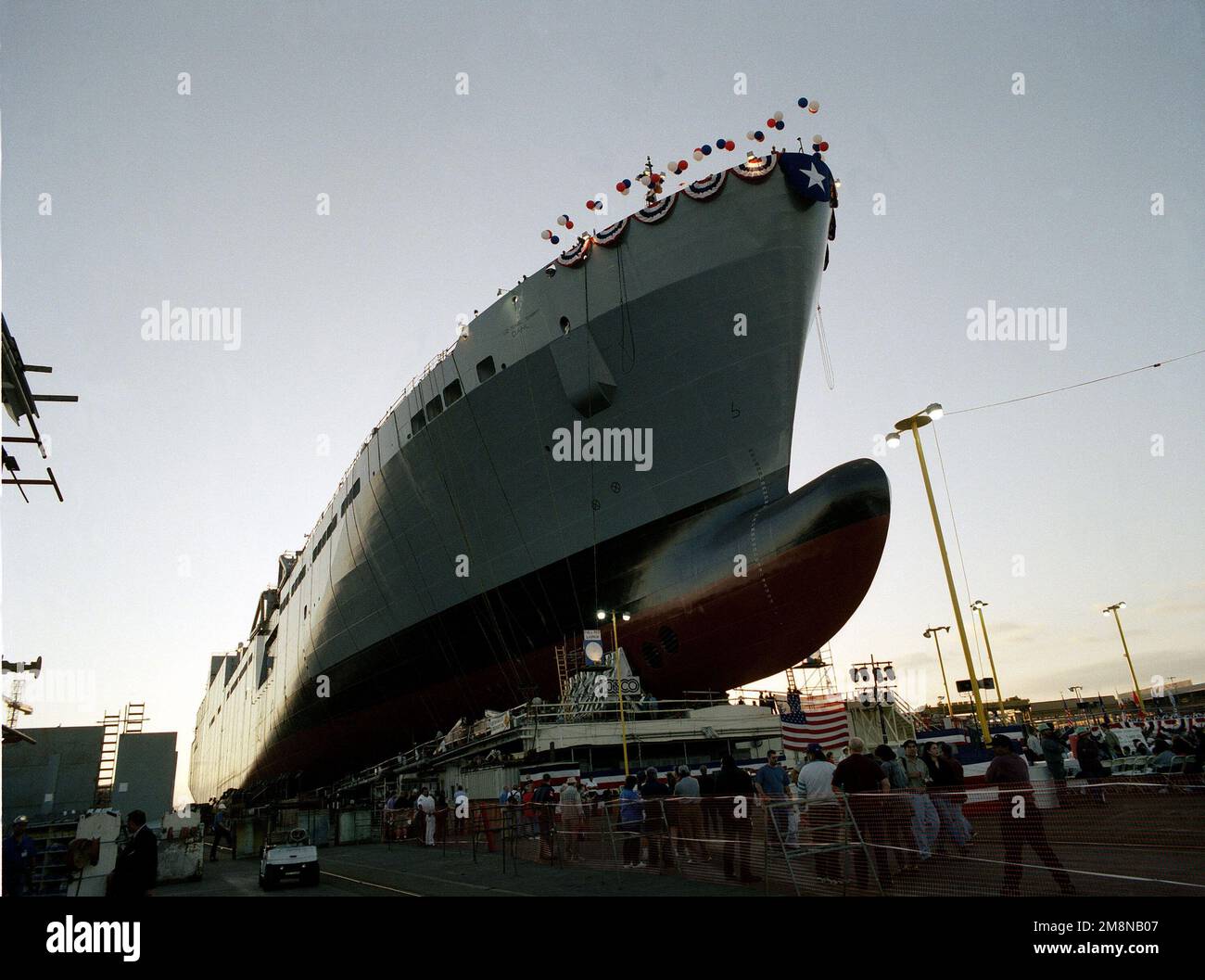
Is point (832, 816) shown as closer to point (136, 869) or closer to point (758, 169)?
point (136, 869)

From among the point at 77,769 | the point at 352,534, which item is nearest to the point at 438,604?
the point at 352,534

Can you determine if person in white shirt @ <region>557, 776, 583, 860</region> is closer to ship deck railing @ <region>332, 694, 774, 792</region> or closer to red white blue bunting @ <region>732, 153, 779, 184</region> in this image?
ship deck railing @ <region>332, 694, 774, 792</region>

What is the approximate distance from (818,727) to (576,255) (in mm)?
14361

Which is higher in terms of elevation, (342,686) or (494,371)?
(494,371)

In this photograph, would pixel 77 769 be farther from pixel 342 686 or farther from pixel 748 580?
pixel 748 580

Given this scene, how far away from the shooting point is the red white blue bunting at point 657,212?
66.3 feet

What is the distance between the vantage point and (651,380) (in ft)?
67.4

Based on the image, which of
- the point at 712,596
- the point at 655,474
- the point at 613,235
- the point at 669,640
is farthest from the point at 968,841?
the point at 613,235

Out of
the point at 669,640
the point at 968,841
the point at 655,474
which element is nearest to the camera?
the point at 968,841

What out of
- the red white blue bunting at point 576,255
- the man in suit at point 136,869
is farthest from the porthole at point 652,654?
the man in suit at point 136,869

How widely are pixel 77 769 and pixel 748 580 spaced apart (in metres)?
42.7

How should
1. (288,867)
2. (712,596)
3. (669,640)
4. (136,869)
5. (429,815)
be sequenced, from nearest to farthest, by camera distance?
(136,869) < (288,867) < (429,815) < (712,596) < (669,640)

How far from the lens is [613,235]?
20500mm
